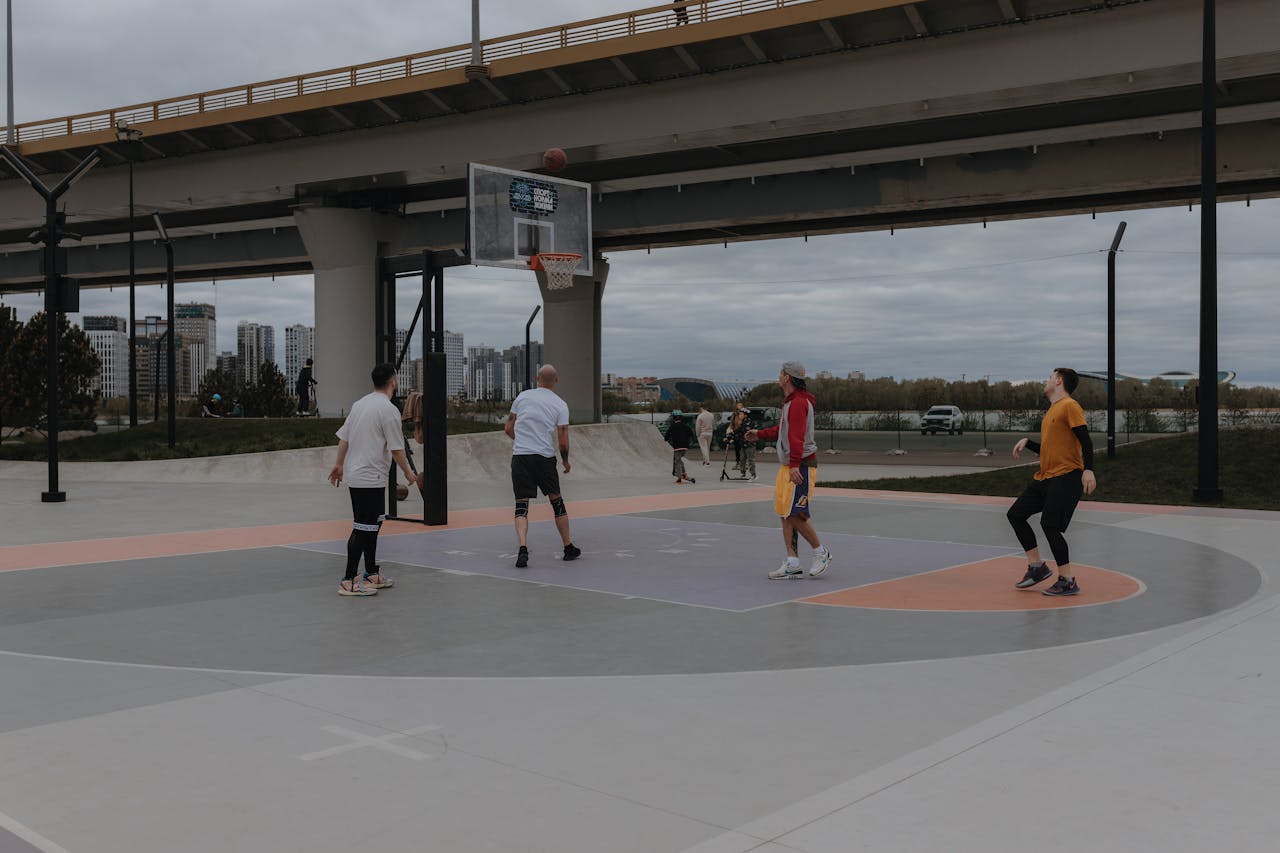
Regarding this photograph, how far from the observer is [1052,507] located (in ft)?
28.7

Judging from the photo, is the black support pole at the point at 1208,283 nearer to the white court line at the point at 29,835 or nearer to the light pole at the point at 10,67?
the white court line at the point at 29,835

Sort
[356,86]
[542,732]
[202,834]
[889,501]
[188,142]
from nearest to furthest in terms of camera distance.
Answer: [202,834]
[542,732]
[889,501]
[356,86]
[188,142]

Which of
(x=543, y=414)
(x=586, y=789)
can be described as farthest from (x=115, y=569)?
(x=586, y=789)

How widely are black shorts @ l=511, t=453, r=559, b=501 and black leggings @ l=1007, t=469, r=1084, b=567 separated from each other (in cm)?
443

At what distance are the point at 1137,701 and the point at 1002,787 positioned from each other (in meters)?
1.71

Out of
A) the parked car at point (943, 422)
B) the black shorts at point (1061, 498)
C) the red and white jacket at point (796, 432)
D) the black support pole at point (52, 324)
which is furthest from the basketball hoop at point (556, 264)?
the parked car at point (943, 422)

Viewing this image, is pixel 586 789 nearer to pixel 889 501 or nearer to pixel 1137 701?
pixel 1137 701

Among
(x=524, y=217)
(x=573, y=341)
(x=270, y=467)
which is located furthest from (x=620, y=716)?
(x=573, y=341)

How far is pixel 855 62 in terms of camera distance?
2566cm

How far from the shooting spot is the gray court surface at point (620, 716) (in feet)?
12.9

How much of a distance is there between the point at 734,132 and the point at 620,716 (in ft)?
80.7

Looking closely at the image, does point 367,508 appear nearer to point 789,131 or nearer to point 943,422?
point 789,131

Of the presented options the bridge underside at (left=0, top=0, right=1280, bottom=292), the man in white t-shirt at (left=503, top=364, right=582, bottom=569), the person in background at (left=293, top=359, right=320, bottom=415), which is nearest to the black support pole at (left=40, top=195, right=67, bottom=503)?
the man in white t-shirt at (left=503, top=364, right=582, bottom=569)

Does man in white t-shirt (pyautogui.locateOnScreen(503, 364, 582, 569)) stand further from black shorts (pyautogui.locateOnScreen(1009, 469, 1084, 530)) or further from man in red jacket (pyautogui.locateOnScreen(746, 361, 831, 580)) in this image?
black shorts (pyautogui.locateOnScreen(1009, 469, 1084, 530))
